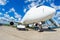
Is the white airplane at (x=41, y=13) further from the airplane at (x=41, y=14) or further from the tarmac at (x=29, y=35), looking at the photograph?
the tarmac at (x=29, y=35)

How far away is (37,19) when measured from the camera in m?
29.1

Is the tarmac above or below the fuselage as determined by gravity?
below

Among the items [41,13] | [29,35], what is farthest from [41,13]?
[29,35]

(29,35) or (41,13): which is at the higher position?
(41,13)

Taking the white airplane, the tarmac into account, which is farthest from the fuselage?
the tarmac

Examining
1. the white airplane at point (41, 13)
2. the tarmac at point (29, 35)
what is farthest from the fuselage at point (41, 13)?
the tarmac at point (29, 35)

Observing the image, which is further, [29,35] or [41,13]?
[41,13]

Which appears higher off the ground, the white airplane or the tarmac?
the white airplane

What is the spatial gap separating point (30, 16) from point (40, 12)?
2.62m

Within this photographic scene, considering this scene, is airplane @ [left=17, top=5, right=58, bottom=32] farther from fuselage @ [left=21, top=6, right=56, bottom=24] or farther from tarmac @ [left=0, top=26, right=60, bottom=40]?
tarmac @ [left=0, top=26, right=60, bottom=40]

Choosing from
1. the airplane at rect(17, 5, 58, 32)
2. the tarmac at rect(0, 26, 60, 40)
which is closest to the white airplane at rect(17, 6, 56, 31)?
the airplane at rect(17, 5, 58, 32)

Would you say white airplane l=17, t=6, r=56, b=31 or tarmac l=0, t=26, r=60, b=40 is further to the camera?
white airplane l=17, t=6, r=56, b=31

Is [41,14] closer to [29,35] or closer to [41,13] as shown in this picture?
[41,13]

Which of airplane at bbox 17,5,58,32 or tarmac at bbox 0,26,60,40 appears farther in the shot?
airplane at bbox 17,5,58,32
